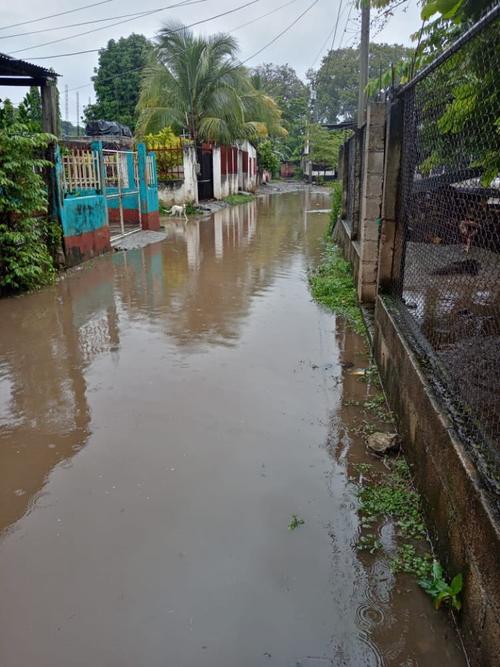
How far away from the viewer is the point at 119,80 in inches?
1281

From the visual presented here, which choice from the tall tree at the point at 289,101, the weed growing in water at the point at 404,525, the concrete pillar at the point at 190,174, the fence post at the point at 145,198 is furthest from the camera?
the tall tree at the point at 289,101

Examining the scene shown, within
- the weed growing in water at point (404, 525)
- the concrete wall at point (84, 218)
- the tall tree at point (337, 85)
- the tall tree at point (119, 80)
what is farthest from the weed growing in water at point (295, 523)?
the tall tree at point (337, 85)

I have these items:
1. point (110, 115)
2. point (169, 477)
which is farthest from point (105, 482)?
point (110, 115)

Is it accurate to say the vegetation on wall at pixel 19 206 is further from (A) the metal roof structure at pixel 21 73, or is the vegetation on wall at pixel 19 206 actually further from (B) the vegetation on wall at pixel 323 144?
(B) the vegetation on wall at pixel 323 144

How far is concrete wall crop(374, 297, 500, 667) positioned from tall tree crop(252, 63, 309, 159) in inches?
1767

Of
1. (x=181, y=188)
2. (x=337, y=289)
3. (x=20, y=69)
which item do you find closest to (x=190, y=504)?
(x=337, y=289)

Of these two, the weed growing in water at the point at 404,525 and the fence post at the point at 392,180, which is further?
the fence post at the point at 392,180

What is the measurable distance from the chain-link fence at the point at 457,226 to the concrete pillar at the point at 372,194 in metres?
1.20

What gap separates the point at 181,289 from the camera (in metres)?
8.43

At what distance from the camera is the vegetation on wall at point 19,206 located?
737 centimetres

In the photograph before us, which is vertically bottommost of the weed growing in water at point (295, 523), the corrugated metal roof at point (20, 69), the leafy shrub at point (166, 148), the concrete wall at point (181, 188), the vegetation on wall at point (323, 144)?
the weed growing in water at point (295, 523)

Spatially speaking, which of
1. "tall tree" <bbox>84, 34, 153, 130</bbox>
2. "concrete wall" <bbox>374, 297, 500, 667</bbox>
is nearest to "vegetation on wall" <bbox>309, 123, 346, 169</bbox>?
"tall tree" <bbox>84, 34, 153, 130</bbox>

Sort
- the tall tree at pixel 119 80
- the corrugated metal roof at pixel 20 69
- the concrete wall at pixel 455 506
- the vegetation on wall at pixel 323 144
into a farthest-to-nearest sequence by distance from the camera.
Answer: the vegetation on wall at pixel 323 144, the tall tree at pixel 119 80, the corrugated metal roof at pixel 20 69, the concrete wall at pixel 455 506

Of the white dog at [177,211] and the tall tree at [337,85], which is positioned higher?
the tall tree at [337,85]
